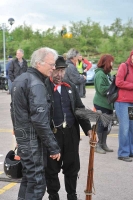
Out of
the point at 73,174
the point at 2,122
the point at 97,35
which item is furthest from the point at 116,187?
the point at 97,35

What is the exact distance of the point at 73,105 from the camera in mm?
4613

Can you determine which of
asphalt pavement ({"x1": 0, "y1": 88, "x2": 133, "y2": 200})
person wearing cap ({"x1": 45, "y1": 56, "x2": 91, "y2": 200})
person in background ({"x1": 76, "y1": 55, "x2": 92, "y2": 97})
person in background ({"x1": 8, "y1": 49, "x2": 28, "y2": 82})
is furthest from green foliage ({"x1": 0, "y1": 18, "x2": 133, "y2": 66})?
person wearing cap ({"x1": 45, "y1": 56, "x2": 91, "y2": 200})

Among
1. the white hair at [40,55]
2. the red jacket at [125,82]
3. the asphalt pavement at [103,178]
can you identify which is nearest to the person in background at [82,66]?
the asphalt pavement at [103,178]

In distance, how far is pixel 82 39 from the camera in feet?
147

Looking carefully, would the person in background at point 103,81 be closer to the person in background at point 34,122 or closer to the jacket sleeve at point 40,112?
the person in background at point 34,122

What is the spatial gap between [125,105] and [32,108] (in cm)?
342

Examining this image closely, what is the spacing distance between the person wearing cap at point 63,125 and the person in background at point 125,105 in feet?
7.38

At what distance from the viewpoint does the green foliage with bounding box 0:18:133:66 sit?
129ft

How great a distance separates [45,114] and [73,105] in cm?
87

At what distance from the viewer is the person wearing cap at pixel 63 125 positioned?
14.9 ft

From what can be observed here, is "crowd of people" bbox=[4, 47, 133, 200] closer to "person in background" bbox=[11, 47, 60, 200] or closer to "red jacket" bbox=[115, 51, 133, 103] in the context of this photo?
"person in background" bbox=[11, 47, 60, 200]

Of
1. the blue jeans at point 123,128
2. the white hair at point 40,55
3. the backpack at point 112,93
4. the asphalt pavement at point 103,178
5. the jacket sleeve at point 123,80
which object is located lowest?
the asphalt pavement at point 103,178

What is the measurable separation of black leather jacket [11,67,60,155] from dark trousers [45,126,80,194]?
65cm

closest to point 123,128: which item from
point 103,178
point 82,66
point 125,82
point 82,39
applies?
point 125,82
